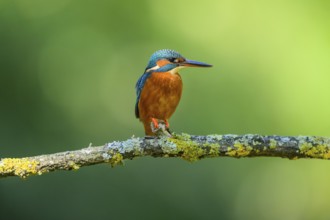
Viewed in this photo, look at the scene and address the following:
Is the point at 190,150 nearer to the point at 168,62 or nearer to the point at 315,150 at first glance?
the point at 315,150

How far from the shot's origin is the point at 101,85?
864cm

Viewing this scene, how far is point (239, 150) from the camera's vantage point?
3996mm

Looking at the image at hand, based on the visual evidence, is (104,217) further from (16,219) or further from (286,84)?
(286,84)

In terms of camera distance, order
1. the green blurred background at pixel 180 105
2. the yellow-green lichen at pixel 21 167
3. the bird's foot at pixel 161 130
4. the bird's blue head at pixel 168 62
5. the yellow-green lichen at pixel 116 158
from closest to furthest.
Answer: the yellow-green lichen at pixel 21 167 → the yellow-green lichen at pixel 116 158 → the bird's foot at pixel 161 130 → the bird's blue head at pixel 168 62 → the green blurred background at pixel 180 105

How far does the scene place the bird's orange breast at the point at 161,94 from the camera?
190 inches

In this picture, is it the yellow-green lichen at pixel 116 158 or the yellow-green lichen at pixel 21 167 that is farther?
the yellow-green lichen at pixel 116 158

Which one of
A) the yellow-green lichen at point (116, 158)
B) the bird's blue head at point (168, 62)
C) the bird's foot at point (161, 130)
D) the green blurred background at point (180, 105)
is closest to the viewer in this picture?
the yellow-green lichen at point (116, 158)

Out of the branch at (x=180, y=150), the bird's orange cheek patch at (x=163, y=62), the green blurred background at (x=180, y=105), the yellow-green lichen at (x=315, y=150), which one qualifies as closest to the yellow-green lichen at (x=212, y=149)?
the branch at (x=180, y=150)

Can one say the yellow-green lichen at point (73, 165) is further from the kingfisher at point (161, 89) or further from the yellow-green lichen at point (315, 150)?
the yellow-green lichen at point (315, 150)

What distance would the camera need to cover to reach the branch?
386 cm

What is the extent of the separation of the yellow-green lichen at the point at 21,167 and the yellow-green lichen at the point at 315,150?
157cm

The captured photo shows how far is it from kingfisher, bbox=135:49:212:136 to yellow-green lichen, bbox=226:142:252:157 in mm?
847
